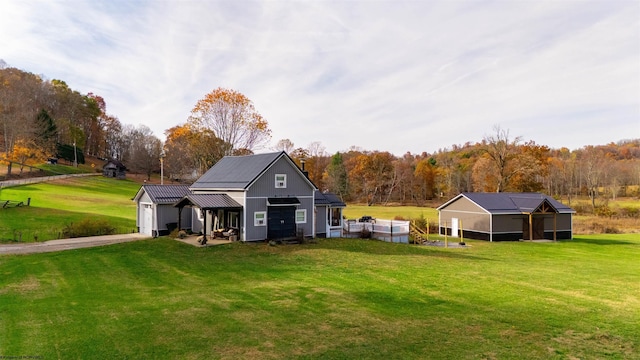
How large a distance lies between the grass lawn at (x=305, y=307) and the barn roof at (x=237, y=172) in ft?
21.5

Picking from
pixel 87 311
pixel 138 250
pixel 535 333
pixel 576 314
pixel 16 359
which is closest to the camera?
pixel 16 359

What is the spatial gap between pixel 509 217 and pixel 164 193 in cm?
2879

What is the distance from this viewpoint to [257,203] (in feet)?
83.8

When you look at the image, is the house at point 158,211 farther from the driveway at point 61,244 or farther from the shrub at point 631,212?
the shrub at point 631,212

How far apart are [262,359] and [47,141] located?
7459 centimetres

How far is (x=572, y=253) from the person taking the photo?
89.0 feet

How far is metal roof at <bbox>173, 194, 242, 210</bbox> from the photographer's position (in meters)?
23.9

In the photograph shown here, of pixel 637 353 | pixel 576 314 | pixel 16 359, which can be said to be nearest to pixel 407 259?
pixel 576 314

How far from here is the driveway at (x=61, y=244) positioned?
795 inches

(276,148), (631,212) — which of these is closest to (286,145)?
(276,148)

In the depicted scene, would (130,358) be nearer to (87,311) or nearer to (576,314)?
(87,311)

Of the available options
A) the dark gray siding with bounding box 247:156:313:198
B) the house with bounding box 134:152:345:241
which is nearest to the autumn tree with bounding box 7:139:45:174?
the house with bounding box 134:152:345:241

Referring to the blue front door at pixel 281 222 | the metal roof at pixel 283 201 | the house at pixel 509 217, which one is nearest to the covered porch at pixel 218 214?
the blue front door at pixel 281 222

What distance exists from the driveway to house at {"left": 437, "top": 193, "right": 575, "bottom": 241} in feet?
83.2
